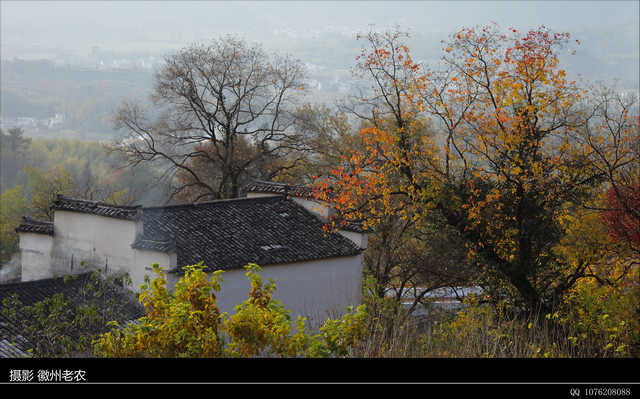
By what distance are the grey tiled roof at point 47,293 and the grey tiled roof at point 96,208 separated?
30.4 inches

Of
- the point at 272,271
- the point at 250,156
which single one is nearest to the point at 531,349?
the point at 272,271

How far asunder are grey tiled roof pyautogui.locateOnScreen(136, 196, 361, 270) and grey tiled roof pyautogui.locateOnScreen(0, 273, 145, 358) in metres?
0.81

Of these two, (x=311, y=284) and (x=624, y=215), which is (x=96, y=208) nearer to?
(x=311, y=284)

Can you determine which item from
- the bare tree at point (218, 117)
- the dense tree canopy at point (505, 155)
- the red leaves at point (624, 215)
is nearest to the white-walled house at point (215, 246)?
the dense tree canopy at point (505, 155)

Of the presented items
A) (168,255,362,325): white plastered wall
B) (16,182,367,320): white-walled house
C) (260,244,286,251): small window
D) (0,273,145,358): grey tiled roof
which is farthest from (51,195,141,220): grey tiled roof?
(260,244,286,251): small window

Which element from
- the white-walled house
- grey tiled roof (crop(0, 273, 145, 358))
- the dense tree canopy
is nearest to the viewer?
grey tiled roof (crop(0, 273, 145, 358))

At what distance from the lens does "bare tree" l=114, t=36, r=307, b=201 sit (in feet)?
39.9

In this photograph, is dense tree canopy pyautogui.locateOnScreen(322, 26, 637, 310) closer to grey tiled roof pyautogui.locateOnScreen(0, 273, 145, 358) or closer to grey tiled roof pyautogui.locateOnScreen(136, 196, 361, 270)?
grey tiled roof pyautogui.locateOnScreen(136, 196, 361, 270)

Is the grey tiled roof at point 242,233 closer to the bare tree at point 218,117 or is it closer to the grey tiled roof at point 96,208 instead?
the grey tiled roof at point 96,208

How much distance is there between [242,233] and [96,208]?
6.09ft

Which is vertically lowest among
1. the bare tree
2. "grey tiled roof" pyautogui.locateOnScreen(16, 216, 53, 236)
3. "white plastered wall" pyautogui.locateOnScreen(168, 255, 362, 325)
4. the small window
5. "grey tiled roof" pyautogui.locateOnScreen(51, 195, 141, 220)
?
"white plastered wall" pyautogui.locateOnScreen(168, 255, 362, 325)

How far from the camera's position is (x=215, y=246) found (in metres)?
7.09
